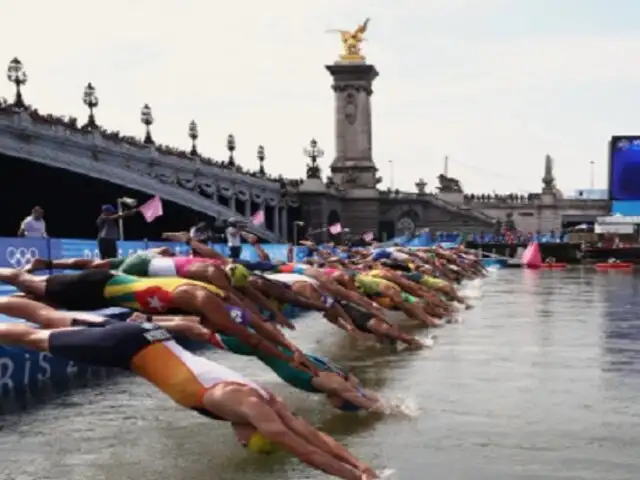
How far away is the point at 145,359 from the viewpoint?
29.7 feet

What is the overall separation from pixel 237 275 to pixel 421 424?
3.05m

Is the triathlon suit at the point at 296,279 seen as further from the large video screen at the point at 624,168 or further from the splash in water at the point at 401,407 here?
the large video screen at the point at 624,168

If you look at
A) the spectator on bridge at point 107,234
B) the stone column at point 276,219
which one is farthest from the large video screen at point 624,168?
the spectator on bridge at point 107,234

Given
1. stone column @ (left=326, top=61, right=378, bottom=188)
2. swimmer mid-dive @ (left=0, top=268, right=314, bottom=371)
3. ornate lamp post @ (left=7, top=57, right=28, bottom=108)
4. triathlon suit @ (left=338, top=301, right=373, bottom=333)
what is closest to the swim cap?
swimmer mid-dive @ (left=0, top=268, right=314, bottom=371)

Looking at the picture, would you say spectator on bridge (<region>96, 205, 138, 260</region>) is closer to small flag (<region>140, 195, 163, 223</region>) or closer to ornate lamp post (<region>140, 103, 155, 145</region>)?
small flag (<region>140, 195, 163, 223</region>)

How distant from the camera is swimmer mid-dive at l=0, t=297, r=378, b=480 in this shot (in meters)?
8.80

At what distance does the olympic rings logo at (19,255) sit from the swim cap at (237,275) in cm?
789

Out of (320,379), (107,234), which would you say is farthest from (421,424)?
(107,234)

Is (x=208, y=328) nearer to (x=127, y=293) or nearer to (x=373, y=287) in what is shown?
(x=127, y=293)

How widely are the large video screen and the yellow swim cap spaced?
69.0m

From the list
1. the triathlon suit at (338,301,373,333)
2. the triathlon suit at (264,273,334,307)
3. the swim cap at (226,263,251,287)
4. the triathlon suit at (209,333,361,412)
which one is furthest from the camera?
the triathlon suit at (338,301,373,333)

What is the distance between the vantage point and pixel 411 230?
112625mm

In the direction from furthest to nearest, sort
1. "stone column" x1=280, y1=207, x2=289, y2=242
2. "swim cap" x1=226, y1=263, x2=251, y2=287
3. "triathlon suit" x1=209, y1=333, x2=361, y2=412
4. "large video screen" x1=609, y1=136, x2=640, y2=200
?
"stone column" x1=280, y1=207, x2=289, y2=242 → "large video screen" x1=609, y1=136, x2=640, y2=200 → "swim cap" x1=226, y1=263, x2=251, y2=287 → "triathlon suit" x1=209, y1=333, x2=361, y2=412

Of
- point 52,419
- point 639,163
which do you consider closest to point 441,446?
point 52,419
